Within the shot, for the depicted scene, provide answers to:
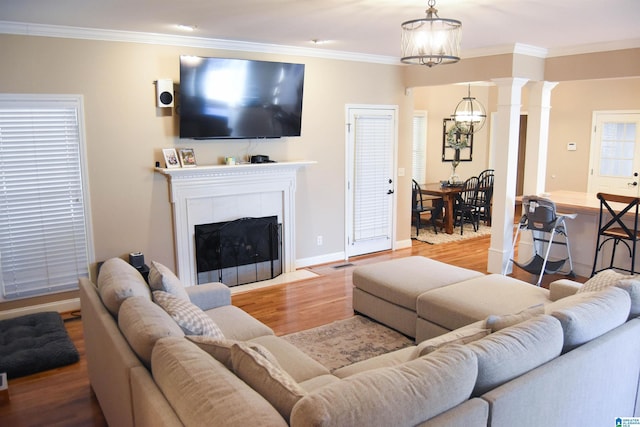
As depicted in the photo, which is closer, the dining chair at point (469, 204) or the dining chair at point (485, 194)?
the dining chair at point (469, 204)

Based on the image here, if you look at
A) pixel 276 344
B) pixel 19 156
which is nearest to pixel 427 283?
pixel 276 344

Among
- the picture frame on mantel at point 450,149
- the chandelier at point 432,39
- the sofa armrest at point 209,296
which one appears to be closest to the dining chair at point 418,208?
the picture frame on mantel at point 450,149

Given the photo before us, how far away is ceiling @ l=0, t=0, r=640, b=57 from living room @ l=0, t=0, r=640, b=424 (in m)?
0.22

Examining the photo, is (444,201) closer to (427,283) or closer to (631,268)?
(631,268)

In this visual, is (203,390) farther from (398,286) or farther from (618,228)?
(618,228)

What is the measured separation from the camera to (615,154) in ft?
26.8

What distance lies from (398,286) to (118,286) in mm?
2148

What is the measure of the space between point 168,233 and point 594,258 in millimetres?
4558

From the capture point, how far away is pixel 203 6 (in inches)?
143

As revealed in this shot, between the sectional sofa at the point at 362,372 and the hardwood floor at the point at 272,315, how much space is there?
0.99ft

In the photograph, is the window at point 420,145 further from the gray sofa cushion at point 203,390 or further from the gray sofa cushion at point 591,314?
the gray sofa cushion at point 203,390

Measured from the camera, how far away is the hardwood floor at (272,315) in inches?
122

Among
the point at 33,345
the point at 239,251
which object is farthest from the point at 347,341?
the point at 33,345

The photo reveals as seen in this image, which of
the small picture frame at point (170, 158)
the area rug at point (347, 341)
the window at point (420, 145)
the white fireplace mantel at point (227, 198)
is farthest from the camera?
the window at point (420, 145)
